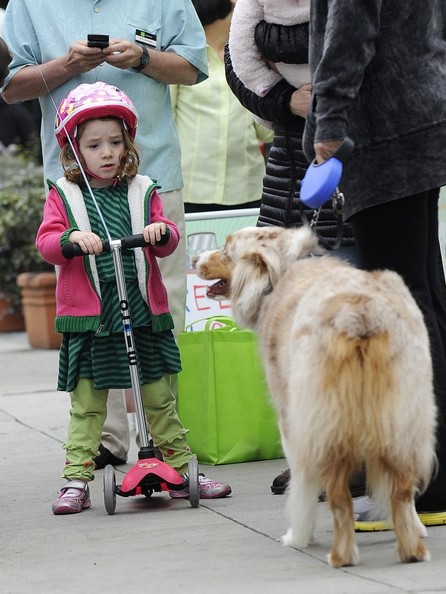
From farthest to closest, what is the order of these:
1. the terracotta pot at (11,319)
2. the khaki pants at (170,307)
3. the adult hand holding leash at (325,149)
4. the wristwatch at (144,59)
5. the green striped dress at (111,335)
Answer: the terracotta pot at (11,319) → the khaki pants at (170,307) → the wristwatch at (144,59) → the green striped dress at (111,335) → the adult hand holding leash at (325,149)

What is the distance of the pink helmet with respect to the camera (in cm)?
526

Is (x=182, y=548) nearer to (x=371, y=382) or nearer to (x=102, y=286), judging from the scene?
(x=371, y=382)

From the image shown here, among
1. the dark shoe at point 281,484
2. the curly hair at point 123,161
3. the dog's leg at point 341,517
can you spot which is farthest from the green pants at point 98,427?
the dog's leg at point 341,517

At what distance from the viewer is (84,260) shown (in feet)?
17.2

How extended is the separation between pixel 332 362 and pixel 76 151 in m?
2.01

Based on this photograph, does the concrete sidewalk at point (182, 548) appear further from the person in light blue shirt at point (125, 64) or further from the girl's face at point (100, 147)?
the girl's face at point (100, 147)

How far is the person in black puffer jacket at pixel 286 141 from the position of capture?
5.08m

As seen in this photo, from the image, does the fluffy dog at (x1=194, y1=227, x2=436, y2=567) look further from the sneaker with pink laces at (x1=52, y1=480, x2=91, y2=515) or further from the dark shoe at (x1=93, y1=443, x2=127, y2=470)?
the dark shoe at (x1=93, y1=443, x2=127, y2=470)

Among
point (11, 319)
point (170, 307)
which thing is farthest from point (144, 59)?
point (11, 319)

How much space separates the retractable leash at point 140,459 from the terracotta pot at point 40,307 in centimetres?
682

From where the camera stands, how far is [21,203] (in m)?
12.9

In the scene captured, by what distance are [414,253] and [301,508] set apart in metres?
1.00

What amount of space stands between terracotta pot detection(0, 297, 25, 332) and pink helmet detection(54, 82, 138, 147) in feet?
29.2

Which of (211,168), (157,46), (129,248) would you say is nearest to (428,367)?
(129,248)
